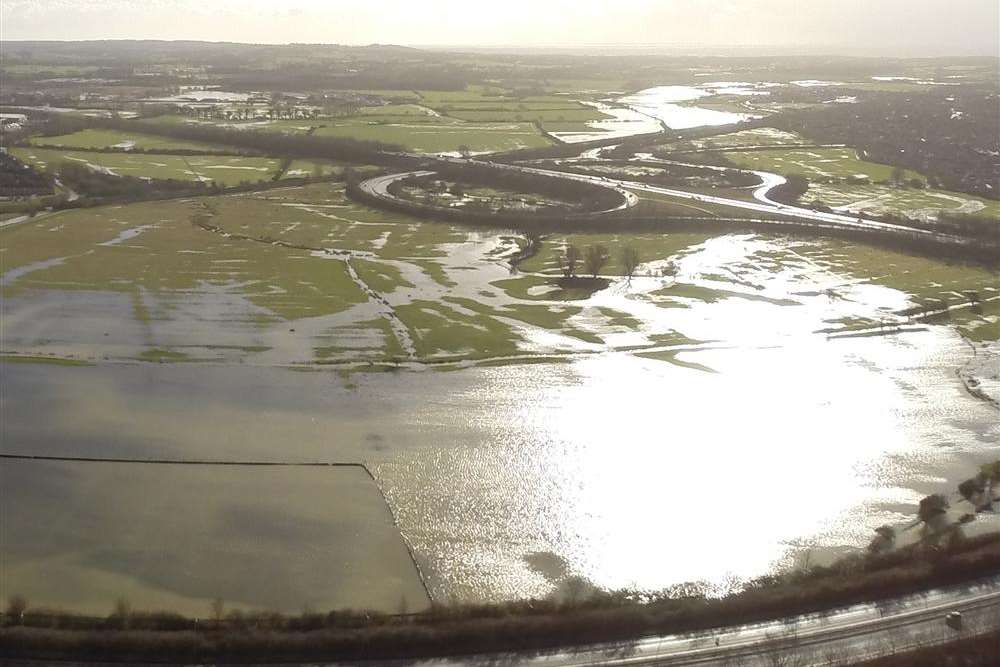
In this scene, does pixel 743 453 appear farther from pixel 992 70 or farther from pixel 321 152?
pixel 992 70

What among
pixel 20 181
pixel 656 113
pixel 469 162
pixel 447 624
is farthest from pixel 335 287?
pixel 656 113

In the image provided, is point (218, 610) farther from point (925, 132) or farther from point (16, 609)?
point (925, 132)

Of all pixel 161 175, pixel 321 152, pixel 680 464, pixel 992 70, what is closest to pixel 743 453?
pixel 680 464

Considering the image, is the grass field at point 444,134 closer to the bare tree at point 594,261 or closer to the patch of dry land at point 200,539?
the bare tree at point 594,261

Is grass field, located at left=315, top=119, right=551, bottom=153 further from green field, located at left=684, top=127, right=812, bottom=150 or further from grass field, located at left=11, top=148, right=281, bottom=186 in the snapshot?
green field, located at left=684, top=127, right=812, bottom=150

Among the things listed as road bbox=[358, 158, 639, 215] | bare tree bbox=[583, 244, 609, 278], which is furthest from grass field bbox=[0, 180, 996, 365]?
road bbox=[358, 158, 639, 215]

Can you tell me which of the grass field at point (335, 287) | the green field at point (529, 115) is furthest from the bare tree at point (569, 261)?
the green field at point (529, 115)
